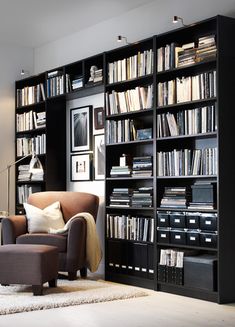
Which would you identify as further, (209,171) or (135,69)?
(135,69)

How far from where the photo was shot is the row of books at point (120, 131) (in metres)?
6.61

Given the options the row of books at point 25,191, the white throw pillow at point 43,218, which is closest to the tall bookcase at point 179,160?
the white throw pillow at point 43,218

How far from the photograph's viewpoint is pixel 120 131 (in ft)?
22.1

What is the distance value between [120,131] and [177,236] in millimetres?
1446

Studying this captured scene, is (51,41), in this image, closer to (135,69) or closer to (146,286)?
(135,69)

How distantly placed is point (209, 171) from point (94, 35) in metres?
2.91

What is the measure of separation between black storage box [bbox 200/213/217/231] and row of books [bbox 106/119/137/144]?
1347mm

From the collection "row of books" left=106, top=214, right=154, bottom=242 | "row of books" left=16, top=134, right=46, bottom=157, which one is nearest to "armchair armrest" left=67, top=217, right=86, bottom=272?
"row of books" left=106, top=214, right=154, bottom=242

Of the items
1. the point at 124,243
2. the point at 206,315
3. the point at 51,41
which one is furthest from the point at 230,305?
the point at 51,41

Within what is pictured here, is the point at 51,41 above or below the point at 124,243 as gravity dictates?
above

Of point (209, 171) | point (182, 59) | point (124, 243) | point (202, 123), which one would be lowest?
point (124, 243)

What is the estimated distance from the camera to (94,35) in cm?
769
